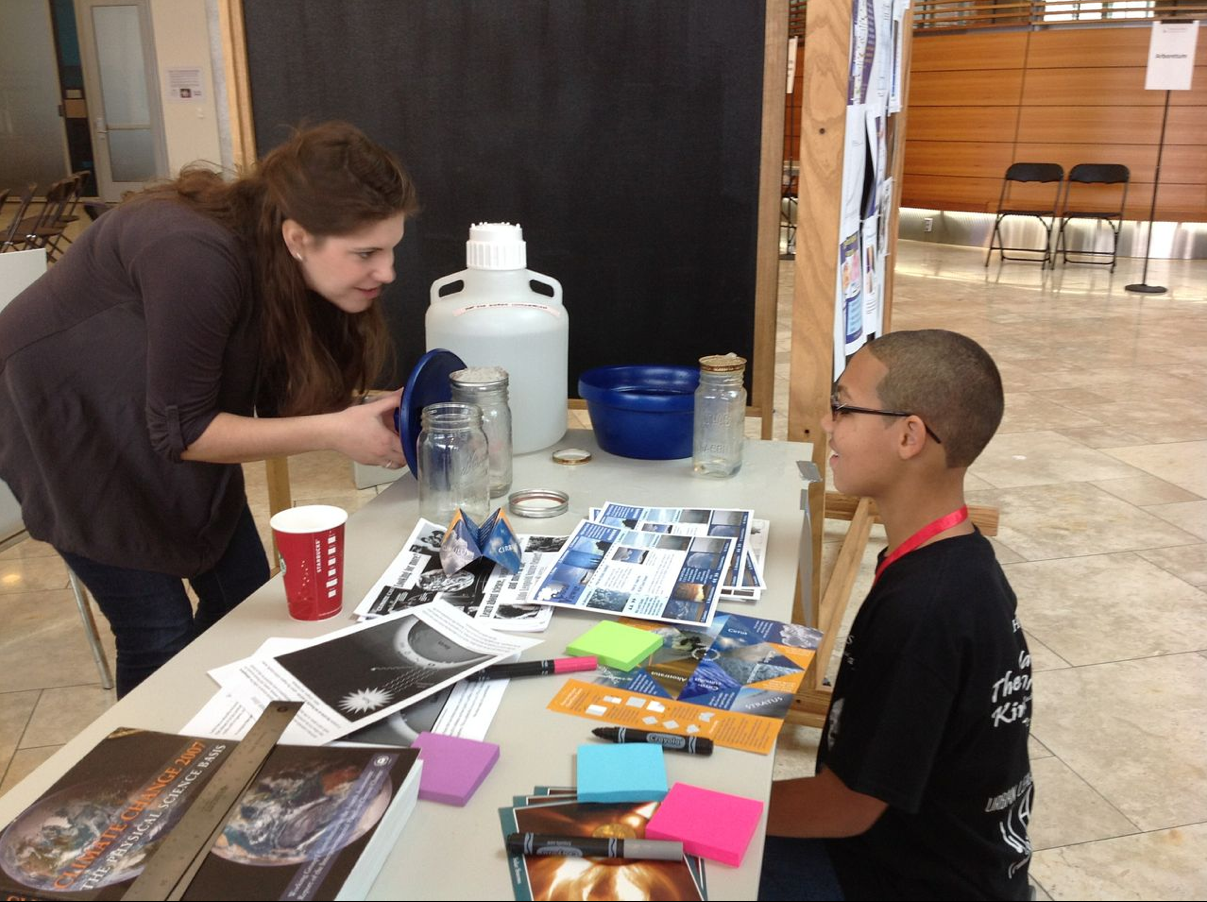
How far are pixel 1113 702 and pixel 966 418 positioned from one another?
1.52 metres

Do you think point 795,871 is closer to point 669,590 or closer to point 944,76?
point 669,590

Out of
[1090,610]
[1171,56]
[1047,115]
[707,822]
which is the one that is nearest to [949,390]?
[707,822]

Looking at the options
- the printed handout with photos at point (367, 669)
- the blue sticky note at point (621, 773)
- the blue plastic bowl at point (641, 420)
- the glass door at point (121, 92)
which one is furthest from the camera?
the glass door at point (121, 92)

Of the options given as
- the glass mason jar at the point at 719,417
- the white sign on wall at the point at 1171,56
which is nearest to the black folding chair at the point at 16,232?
the glass mason jar at the point at 719,417

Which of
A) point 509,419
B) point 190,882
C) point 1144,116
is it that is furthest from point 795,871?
point 1144,116

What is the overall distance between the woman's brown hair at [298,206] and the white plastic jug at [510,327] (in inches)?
9.8

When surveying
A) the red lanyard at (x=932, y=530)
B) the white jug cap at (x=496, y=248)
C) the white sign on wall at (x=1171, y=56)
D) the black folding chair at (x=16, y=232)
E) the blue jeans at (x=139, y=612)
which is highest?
the white sign on wall at (x=1171, y=56)

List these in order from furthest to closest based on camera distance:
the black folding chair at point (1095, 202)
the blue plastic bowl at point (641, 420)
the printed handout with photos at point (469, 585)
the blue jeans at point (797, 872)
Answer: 1. the black folding chair at point (1095, 202)
2. the blue plastic bowl at point (641, 420)
3. the printed handout with photos at point (469, 585)
4. the blue jeans at point (797, 872)

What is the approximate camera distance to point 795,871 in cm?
115

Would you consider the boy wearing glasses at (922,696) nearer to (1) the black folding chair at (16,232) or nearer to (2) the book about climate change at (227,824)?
(2) the book about climate change at (227,824)

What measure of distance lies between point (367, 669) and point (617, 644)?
0.88 ft

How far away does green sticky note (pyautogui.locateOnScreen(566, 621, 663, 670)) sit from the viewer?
44.5 inches

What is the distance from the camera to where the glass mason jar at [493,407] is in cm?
160

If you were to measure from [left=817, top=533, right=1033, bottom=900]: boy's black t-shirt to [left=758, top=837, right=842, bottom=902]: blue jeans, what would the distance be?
0.13 ft
